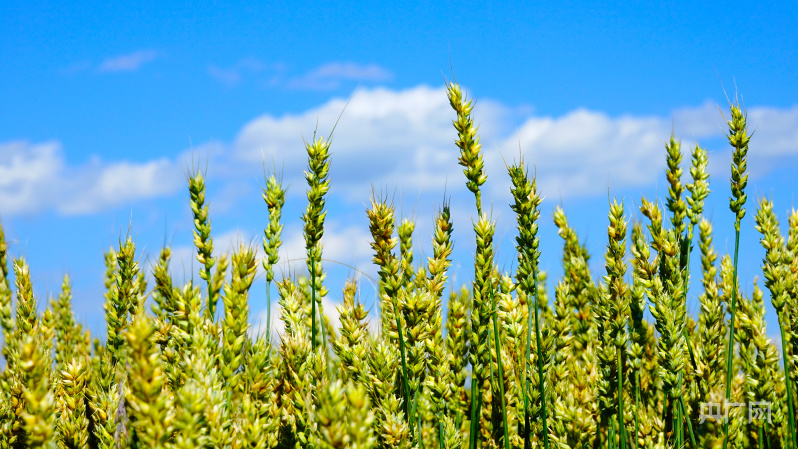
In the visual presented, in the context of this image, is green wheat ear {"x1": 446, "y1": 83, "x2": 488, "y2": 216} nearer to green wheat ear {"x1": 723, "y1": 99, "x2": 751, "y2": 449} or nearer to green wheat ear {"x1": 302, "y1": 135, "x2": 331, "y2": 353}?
green wheat ear {"x1": 302, "y1": 135, "x2": 331, "y2": 353}

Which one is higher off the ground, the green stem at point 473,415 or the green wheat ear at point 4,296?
the green wheat ear at point 4,296

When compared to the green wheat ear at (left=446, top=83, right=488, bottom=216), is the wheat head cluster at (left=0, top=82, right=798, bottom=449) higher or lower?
lower

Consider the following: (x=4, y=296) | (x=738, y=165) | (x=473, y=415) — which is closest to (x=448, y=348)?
(x=473, y=415)

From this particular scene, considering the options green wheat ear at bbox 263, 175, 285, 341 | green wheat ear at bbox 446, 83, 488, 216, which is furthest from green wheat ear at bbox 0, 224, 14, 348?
green wheat ear at bbox 446, 83, 488, 216

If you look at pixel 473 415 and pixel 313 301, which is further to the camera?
pixel 313 301

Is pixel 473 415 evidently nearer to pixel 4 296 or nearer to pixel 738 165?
pixel 738 165

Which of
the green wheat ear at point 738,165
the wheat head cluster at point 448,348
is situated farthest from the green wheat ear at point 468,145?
the green wheat ear at point 738,165

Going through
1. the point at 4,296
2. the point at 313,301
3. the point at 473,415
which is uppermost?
the point at 4,296

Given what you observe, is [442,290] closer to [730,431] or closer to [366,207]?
[366,207]

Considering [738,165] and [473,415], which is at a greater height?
[738,165]

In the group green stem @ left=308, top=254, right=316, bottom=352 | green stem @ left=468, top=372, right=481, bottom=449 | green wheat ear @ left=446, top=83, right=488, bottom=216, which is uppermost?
green wheat ear @ left=446, top=83, right=488, bottom=216

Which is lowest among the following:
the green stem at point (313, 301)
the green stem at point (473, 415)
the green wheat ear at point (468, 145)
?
the green stem at point (473, 415)

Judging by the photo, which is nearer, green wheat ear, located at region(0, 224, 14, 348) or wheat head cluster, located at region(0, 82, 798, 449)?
wheat head cluster, located at region(0, 82, 798, 449)

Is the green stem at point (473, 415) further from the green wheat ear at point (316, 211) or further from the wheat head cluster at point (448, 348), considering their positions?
the green wheat ear at point (316, 211)
